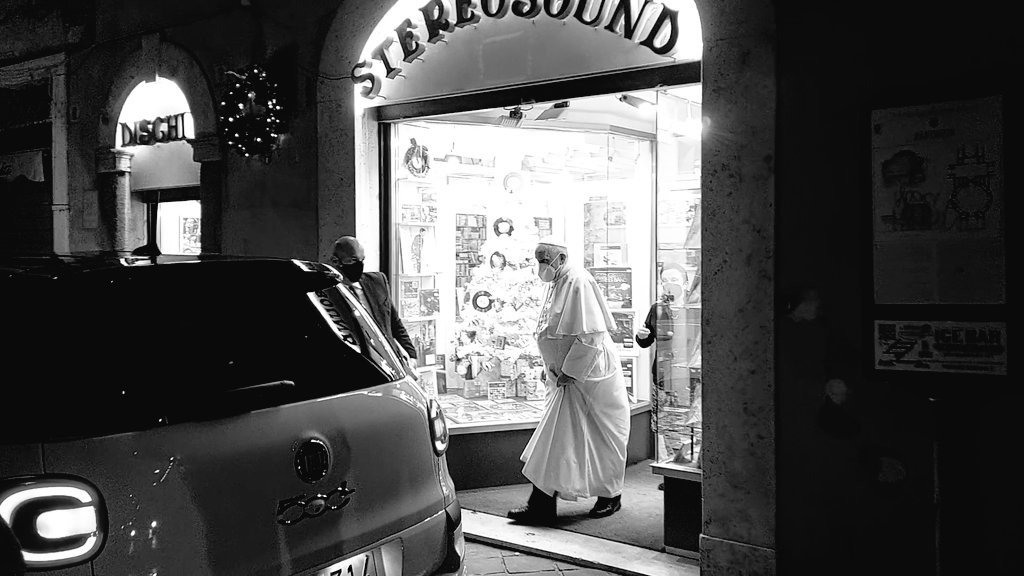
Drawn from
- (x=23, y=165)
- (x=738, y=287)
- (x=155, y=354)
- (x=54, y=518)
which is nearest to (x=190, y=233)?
(x=23, y=165)

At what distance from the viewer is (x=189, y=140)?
310 inches

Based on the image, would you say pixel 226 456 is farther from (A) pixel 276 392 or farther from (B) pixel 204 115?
(B) pixel 204 115

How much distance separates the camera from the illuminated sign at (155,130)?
8023 millimetres

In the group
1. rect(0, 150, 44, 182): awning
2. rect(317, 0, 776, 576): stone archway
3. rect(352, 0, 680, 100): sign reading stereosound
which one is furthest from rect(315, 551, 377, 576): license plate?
rect(0, 150, 44, 182): awning

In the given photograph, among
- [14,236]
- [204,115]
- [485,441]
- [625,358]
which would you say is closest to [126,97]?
[204,115]

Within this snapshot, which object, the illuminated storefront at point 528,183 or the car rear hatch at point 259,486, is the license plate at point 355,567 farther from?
the illuminated storefront at point 528,183

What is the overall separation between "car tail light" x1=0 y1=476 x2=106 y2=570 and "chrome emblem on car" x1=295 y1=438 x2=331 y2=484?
1.69 feet

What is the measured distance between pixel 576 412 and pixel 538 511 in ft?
2.48

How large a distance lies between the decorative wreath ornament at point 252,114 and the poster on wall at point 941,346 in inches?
209

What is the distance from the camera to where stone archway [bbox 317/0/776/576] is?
4.59 meters

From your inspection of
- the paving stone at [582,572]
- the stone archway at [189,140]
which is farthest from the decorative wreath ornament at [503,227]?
the paving stone at [582,572]

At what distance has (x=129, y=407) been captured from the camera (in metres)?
2.02

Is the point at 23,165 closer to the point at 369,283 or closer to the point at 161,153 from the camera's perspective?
the point at 161,153

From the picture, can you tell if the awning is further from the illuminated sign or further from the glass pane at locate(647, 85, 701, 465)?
the glass pane at locate(647, 85, 701, 465)
